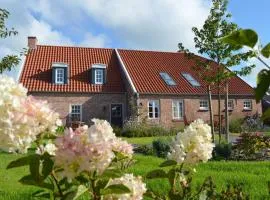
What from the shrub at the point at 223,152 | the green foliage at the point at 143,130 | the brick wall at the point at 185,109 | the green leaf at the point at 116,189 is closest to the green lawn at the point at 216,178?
the shrub at the point at 223,152

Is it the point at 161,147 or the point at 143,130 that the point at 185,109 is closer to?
the point at 143,130

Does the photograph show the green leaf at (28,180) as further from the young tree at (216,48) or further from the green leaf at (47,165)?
the young tree at (216,48)

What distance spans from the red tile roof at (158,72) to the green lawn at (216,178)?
18.5m

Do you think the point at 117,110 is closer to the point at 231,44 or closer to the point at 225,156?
the point at 225,156

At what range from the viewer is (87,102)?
31.1 metres

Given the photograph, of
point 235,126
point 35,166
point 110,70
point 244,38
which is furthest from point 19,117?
point 110,70

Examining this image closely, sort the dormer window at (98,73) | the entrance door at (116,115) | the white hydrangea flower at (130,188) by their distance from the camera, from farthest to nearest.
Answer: the dormer window at (98,73)
the entrance door at (116,115)
the white hydrangea flower at (130,188)

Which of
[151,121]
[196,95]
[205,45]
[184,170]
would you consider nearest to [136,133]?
[151,121]

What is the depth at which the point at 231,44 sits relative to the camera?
5.55 ft

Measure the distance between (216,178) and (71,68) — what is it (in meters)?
23.6

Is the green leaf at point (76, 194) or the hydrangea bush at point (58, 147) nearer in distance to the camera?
the hydrangea bush at point (58, 147)

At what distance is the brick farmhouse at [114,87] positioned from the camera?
30.8 meters

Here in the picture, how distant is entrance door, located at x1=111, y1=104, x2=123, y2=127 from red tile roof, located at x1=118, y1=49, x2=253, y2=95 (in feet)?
6.31

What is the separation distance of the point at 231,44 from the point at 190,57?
18.7 metres
